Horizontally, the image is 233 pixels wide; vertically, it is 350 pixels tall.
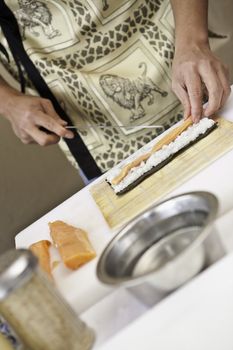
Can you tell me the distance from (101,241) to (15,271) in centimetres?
32

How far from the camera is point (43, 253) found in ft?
2.86

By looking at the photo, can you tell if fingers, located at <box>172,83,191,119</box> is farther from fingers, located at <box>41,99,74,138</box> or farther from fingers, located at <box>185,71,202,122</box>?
fingers, located at <box>41,99,74,138</box>

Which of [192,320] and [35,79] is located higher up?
[35,79]

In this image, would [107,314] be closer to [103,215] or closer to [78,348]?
[78,348]

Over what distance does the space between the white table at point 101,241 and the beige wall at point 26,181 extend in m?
1.34

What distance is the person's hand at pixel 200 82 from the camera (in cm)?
101

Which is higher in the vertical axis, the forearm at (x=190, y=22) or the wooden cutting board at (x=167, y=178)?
the forearm at (x=190, y=22)

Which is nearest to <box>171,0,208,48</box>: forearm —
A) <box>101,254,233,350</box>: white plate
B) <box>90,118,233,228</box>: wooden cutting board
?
<box>90,118,233,228</box>: wooden cutting board

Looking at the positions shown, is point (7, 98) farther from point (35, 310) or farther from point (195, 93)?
point (35, 310)

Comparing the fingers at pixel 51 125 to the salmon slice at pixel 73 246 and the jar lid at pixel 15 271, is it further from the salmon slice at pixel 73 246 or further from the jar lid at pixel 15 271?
the jar lid at pixel 15 271

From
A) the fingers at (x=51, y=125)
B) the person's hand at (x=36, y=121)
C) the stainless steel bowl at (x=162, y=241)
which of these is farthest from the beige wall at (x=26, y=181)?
the stainless steel bowl at (x=162, y=241)

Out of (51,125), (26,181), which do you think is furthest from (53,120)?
(26,181)

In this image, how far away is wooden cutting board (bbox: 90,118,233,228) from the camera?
0.88m

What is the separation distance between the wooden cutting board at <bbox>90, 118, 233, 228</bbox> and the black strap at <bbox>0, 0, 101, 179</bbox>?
347 millimetres
